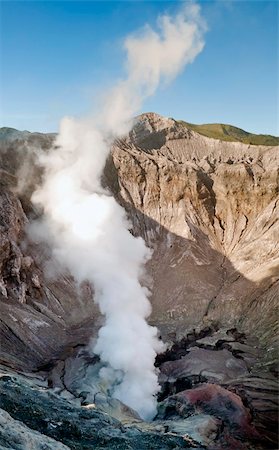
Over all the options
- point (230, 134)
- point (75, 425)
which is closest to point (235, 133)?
point (230, 134)

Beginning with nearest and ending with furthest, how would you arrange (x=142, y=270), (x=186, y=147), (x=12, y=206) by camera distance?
(x=12, y=206), (x=142, y=270), (x=186, y=147)

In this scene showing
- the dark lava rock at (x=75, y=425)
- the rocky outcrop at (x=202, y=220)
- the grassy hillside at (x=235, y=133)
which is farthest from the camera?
the grassy hillside at (x=235, y=133)

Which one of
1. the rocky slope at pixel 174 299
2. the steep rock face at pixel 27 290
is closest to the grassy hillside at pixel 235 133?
the rocky slope at pixel 174 299

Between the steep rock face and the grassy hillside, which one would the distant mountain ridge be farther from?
the steep rock face

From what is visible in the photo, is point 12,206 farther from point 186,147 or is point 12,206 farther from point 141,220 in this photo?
point 186,147

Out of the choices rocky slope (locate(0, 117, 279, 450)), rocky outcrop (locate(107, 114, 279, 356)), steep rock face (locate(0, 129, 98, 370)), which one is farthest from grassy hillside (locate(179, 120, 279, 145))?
steep rock face (locate(0, 129, 98, 370))

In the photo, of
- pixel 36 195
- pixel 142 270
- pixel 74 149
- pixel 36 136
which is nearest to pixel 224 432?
pixel 142 270

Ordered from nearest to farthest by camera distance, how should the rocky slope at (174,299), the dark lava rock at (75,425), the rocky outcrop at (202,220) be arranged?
1. the dark lava rock at (75,425)
2. the rocky slope at (174,299)
3. the rocky outcrop at (202,220)

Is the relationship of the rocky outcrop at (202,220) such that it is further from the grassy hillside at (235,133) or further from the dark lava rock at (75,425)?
the grassy hillside at (235,133)
